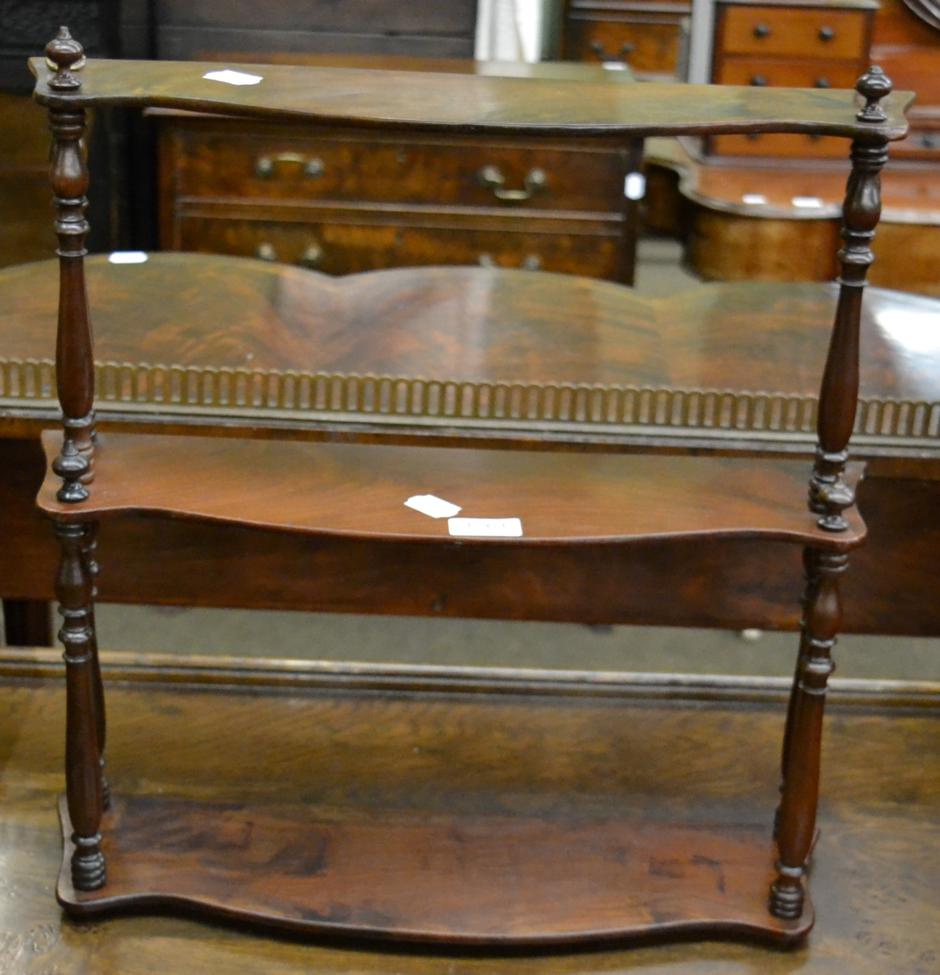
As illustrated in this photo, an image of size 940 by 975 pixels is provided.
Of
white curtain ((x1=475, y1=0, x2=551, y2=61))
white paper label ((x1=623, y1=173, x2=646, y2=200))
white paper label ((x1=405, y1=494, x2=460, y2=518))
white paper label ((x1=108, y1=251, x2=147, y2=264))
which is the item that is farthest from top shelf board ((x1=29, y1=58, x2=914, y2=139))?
white curtain ((x1=475, y1=0, x2=551, y2=61))

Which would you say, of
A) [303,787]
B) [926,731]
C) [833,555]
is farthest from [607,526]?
[926,731]

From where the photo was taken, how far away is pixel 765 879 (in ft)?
5.91

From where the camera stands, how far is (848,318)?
1.57 metres

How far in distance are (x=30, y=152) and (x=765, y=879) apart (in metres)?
2.44

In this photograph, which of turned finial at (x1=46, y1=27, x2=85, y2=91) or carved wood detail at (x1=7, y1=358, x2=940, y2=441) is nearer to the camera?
turned finial at (x1=46, y1=27, x2=85, y2=91)

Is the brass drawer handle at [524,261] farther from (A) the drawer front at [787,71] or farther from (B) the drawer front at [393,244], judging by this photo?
(A) the drawer front at [787,71]

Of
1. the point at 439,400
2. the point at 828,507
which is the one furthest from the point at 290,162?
the point at 828,507

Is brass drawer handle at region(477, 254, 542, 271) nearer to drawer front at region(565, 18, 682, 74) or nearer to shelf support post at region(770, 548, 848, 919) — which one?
drawer front at region(565, 18, 682, 74)

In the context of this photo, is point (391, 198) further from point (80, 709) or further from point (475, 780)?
point (80, 709)

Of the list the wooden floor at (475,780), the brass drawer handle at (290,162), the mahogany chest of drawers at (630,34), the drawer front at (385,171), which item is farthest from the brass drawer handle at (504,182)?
the mahogany chest of drawers at (630,34)

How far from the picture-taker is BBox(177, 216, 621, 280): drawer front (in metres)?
3.12

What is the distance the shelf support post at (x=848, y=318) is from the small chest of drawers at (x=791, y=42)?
92.3 inches

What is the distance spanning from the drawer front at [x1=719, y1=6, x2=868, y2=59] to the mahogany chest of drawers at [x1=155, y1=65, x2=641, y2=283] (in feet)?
2.65

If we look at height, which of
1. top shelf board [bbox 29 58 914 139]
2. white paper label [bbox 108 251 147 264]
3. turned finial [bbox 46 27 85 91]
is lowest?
white paper label [bbox 108 251 147 264]
